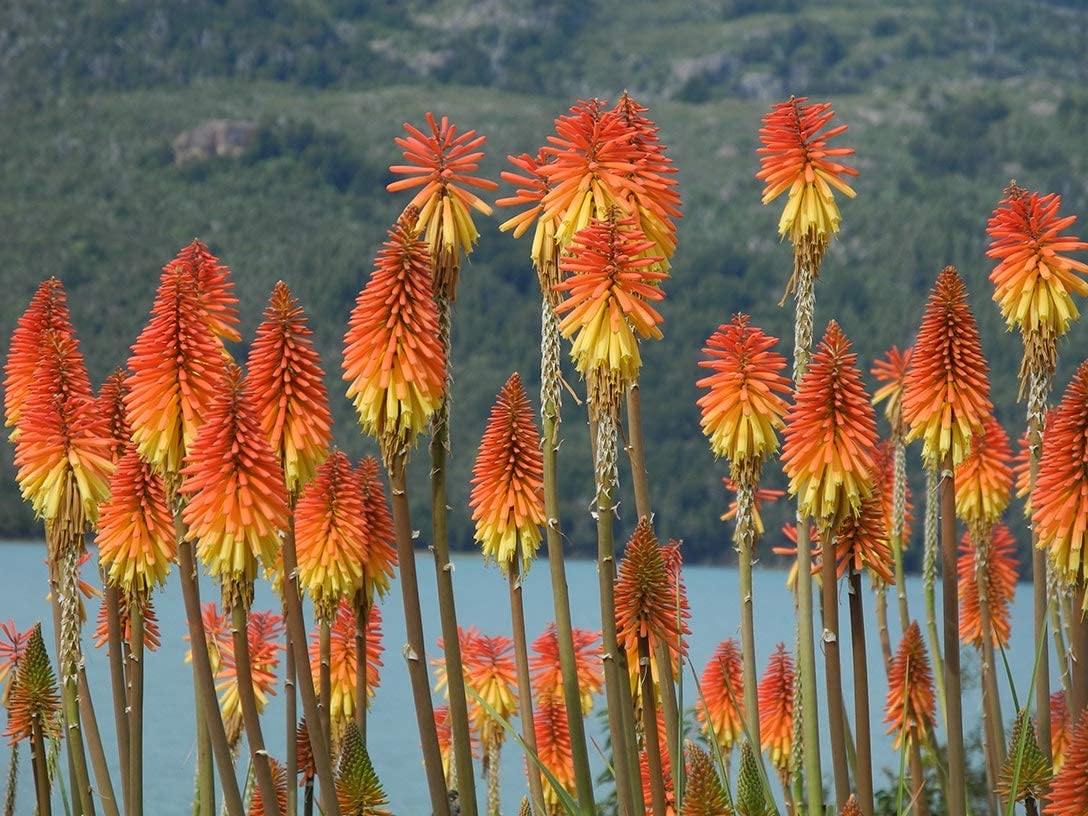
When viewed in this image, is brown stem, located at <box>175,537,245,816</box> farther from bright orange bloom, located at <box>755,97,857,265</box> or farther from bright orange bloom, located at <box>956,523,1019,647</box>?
bright orange bloom, located at <box>956,523,1019,647</box>

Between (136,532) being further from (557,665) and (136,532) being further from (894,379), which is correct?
(894,379)

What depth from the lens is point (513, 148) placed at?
355 feet

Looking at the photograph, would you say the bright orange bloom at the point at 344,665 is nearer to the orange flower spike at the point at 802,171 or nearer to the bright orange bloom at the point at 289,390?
the bright orange bloom at the point at 289,390

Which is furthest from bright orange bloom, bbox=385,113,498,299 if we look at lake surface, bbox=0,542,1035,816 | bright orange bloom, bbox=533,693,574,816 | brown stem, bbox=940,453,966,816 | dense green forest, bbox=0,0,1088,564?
dense green forest, bbox=0,0,1088,564

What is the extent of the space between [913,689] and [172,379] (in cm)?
589

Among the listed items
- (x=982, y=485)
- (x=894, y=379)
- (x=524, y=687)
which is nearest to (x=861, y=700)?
(x=524, y=687)

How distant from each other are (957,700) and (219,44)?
4811 inches

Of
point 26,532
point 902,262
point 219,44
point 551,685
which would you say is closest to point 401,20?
point 219,44

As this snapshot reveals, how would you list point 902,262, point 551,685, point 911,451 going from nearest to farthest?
point 551,685
point 911,451
point 902,262

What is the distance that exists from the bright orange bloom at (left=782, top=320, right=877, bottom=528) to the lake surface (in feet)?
7.86

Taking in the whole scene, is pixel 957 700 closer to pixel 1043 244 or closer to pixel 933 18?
pixel 1043 244

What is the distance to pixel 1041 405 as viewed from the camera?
360 inches

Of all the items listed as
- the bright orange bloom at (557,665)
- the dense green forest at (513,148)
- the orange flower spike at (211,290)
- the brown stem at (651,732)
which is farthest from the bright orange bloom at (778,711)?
the dense green forest at (513,148)

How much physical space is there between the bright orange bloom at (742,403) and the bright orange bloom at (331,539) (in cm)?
200
